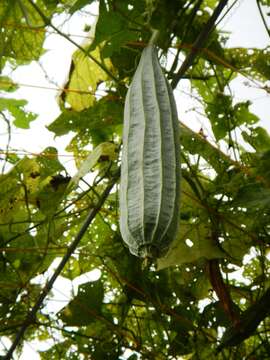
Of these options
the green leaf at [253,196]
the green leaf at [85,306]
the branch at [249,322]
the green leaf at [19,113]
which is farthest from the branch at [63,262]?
the green leaf at [19,113]

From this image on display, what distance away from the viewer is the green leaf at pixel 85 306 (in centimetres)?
226

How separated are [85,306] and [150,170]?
1182 mm

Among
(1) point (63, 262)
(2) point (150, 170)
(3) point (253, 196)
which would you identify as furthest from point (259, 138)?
(2) point (150, 170)

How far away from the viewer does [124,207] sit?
1.21 meters

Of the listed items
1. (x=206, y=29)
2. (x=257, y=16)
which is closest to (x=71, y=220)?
(x=206, y=29)

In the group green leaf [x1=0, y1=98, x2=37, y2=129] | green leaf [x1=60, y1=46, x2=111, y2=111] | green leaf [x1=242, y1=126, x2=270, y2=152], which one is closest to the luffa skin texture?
green leaf [x1=60, y1=46, x2=111, y2=111]

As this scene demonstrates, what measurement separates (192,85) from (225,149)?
1.08ft

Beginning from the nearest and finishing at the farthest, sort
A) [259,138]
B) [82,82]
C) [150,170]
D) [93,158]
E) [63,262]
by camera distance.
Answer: [150,170]
[93,158]
[63,262]
[82,82]
[259,138]

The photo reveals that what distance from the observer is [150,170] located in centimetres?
122

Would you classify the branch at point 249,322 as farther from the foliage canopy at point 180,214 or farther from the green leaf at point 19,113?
the green leaf at point 19,113

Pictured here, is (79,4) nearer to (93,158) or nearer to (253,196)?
(93,158)

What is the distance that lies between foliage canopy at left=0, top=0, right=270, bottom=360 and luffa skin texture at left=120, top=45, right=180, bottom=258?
38cm

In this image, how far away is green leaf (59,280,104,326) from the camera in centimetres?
226

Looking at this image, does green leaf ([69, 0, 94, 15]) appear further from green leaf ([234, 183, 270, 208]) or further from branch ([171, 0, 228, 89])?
green leaf ([234, 183, 270, 208])
